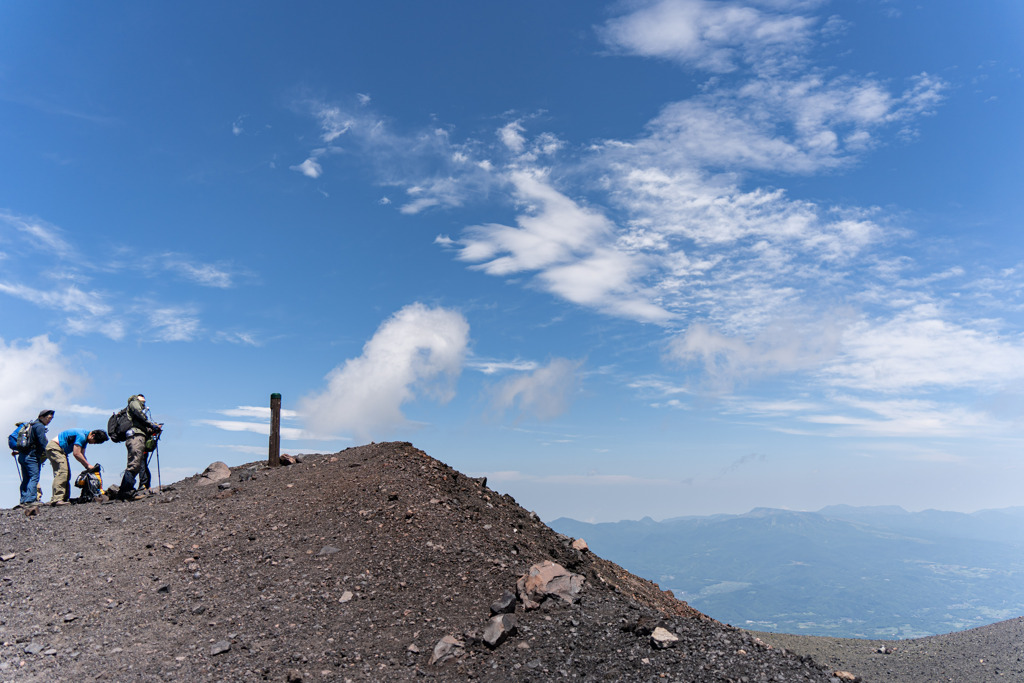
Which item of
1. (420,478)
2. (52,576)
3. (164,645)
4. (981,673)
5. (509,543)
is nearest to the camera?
(164,645)

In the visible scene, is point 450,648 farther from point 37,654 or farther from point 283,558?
point 37,654

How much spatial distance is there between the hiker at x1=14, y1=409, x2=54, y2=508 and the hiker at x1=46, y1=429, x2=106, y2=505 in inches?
16.2

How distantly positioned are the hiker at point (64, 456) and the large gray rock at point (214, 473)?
395 cm

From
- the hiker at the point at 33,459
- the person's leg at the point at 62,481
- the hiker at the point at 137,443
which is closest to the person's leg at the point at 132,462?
the hiker at the point at 137,443

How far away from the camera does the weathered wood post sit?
2094 centimetres

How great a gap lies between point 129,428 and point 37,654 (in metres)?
10.1

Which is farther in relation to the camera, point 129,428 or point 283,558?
point 129,428

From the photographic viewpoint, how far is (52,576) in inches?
555

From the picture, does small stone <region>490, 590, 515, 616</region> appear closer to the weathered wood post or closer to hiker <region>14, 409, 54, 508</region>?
the weathered wood post

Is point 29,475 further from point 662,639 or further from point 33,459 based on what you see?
Result: point 662,639

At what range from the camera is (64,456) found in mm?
20156

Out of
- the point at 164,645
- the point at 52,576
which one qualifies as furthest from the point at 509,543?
the point at 52,576

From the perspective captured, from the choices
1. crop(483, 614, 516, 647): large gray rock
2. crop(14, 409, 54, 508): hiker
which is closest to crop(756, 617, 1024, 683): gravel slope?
crop(483, 614, 516, 647): large gray rock

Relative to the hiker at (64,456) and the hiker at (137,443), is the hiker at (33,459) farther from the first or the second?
the hiker at (137,443)
